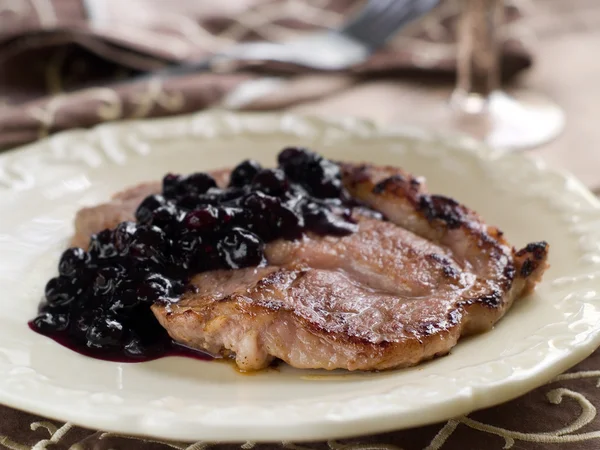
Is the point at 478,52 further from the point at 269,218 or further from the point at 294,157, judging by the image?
the point at 269,218

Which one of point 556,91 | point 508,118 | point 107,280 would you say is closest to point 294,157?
point 107,280

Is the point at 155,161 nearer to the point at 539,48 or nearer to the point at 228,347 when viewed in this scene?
the point at 228,347

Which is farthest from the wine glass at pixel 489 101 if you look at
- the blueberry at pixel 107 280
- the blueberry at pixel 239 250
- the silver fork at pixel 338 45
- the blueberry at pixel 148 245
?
the blueberry at pixel 107 280

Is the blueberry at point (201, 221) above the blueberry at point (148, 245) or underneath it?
above

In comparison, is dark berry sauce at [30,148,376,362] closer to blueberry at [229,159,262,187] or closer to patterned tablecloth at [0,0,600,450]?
blueberry at [229,159,262,187]

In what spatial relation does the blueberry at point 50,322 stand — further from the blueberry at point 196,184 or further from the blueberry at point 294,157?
the blueberry at point 294,157

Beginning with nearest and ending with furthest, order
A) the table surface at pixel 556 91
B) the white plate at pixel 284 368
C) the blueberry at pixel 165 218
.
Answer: the white plate at pixel 284 368, the blueberry at pixel 165 218, the table surface at pixel 556 91

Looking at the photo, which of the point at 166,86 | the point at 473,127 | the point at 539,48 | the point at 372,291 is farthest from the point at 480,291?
the point at 539,48
